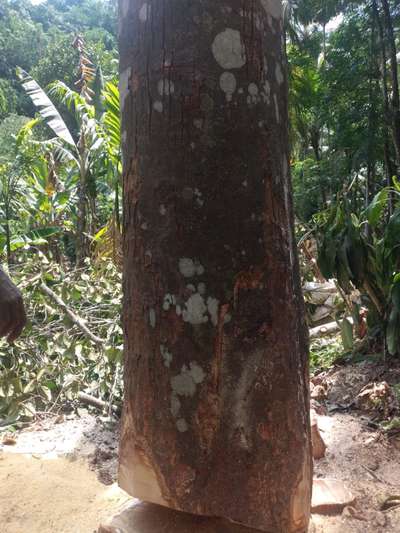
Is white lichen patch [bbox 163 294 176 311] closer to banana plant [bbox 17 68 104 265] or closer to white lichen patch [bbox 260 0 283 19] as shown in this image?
white lichen patch [bbox 260 0 283 19]

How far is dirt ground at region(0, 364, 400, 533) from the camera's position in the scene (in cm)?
198

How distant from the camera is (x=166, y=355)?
1.32 m

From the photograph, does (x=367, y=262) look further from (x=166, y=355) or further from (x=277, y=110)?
(x=166, y=355)

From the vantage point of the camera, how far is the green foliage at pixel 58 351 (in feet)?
11.2

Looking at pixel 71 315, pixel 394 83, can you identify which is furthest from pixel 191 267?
pixel 394 83

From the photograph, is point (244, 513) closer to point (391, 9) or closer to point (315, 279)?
point (315, 279)

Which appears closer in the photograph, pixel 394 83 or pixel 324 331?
pixel 324 331

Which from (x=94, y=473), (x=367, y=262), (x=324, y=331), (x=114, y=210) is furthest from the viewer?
(x=324, y=331)

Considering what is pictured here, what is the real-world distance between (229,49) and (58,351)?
3.06m

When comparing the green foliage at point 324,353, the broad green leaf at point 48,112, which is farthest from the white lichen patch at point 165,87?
the broad green leaf at point 48,112

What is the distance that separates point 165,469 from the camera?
1.36 metres

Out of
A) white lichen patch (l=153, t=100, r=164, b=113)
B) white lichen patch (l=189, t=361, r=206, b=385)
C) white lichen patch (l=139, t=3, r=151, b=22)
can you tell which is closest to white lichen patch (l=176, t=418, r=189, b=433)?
white lichen patch (l=189, t=361, r=206, b=385)

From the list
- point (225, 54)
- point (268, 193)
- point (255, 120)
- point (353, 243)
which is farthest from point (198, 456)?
point (353, 243)

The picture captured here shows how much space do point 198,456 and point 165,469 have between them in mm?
123
